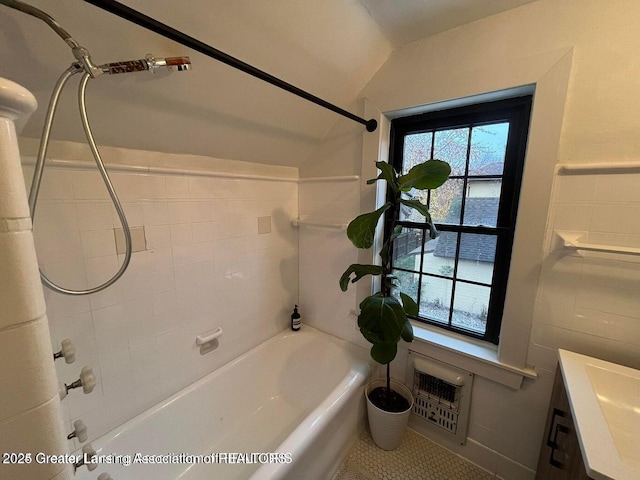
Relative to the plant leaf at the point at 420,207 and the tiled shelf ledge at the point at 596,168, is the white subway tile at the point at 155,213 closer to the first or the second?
the plant leaf at the point at 420,207

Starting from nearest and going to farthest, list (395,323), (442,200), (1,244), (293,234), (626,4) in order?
(1,244)
(626,4)
(395,323)
(442,200)
(293,234)

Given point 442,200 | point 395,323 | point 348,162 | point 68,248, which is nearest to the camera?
point 68,248

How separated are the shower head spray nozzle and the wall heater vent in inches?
67.7

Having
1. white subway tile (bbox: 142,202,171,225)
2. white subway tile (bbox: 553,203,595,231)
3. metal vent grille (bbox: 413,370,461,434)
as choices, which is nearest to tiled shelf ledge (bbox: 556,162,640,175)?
white subway tile (bbox: 553,203,595,231)

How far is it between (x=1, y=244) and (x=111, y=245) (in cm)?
87

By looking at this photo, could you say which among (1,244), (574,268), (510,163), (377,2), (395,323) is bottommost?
(395,323)

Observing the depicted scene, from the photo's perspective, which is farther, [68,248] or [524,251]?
[524,251]

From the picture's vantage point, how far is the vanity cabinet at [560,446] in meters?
0.76

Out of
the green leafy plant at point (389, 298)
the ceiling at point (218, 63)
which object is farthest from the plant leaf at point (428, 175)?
the ceiling at point (218, 63)

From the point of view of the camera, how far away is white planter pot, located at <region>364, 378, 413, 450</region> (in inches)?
55.1

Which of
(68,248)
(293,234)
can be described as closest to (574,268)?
(293,234)

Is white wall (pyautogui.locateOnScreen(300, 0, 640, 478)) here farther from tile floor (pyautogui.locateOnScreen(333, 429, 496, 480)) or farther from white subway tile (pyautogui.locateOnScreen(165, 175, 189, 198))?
white subway tile (pyautogui.locateOnScreen(165, 175, 189, 198))

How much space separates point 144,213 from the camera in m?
1.18

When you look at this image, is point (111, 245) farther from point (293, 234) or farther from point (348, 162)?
point (348, 162)
